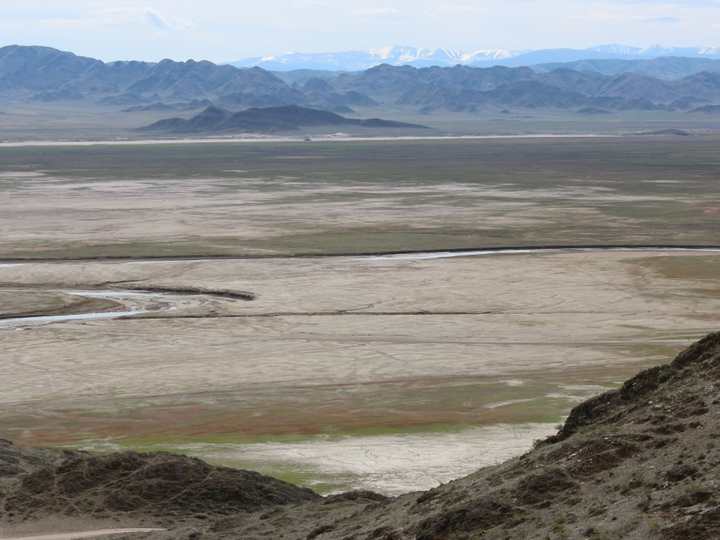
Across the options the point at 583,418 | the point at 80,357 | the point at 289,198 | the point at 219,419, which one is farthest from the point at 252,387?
the point at 289,198

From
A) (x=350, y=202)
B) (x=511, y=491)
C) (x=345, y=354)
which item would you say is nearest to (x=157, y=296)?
(x=345, y=354)

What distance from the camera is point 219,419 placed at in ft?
120

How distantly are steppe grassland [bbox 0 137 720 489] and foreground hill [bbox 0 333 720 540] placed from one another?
4.96 meters

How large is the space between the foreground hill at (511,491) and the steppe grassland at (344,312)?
16.3 ft

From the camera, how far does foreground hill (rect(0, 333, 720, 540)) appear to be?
1639 cm

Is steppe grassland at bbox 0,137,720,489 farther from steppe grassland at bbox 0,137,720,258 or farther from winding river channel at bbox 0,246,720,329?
winding river channel at bbox 0,246,720,329

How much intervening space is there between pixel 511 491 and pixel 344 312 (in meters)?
36.9

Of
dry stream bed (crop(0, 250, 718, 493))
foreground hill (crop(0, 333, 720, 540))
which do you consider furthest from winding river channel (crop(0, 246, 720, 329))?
foreground hill (crop(0, 333, 720, 540))

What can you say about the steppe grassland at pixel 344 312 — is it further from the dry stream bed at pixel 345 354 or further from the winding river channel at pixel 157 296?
the winding river channel at pixel 157 296

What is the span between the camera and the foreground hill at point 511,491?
53.8 feet

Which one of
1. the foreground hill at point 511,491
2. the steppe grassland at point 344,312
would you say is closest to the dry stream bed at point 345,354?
the steppe grassland at point 344,312

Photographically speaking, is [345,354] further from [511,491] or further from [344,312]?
[511,491]

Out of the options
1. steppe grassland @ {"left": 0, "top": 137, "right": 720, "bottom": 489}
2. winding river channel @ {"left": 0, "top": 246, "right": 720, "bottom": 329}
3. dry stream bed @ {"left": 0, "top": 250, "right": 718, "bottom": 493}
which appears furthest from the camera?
winding river channel @ {"left": 0, "top": 246, "right": 720, "bottom": 329}

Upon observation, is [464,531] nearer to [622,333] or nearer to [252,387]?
[252,387]
